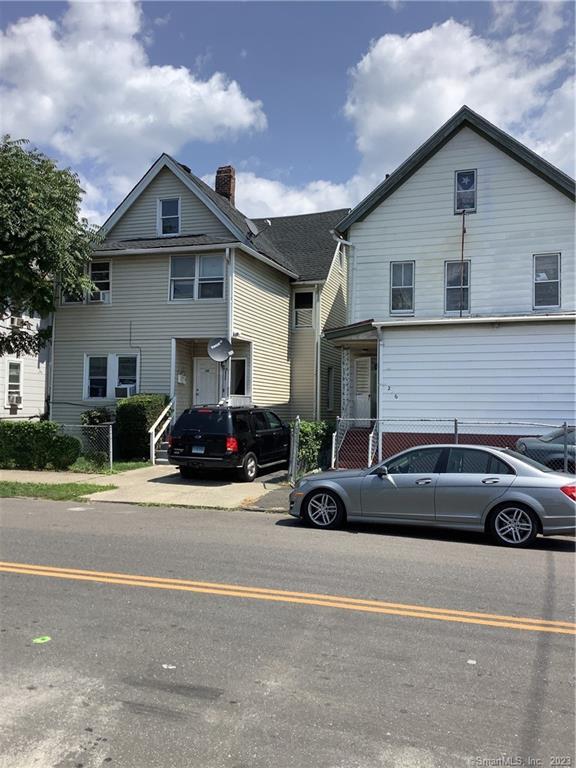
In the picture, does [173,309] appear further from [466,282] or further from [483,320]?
[483,320]

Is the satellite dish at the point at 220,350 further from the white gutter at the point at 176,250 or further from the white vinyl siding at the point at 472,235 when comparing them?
the white vinyl siding at the point at 472,235

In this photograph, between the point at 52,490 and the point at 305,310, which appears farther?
the point at 305,310

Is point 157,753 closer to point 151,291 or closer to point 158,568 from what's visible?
point 158,568

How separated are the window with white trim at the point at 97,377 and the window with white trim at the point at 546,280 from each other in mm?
13802

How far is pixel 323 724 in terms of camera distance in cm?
355

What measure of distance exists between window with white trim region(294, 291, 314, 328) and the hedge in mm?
10969

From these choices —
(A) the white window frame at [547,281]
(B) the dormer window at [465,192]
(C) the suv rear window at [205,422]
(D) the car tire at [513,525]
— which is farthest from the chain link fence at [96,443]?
(A) the white window frame at [547,281]

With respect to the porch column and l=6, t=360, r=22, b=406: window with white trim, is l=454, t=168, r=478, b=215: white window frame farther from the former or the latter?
l=6, t=360, r=22, b=406: window with white trim

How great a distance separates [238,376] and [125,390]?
384 centimetres

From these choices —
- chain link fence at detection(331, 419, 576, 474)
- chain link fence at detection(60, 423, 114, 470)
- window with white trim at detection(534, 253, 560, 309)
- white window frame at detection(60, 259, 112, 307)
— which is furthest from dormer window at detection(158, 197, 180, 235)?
window with white trim at detection(534, 253, 560, 309)

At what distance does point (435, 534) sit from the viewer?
30.6 ft

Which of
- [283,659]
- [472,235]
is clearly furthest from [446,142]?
[283,659]

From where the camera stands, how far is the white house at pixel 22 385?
25609mm

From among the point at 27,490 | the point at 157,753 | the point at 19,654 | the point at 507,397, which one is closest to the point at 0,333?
the point at 27,490
